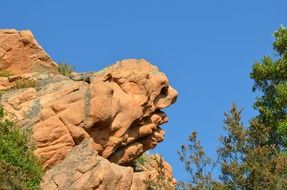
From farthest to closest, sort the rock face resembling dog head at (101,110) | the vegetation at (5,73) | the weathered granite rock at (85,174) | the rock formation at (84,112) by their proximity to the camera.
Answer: the vegetation at (5,73), the rock face resembling dog head at (101,110), the rock formation at (84,112), the weathered granite rock at (85,174)

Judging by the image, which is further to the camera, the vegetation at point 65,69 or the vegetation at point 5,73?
the vegetation at point 65,69

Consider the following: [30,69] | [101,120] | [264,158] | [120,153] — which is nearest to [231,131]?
[264,158]

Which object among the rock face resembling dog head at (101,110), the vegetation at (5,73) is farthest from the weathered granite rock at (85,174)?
the vegetation at (5,73)

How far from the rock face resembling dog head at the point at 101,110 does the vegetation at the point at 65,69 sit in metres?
3.21

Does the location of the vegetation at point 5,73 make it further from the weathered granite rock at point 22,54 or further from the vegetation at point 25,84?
the vegetation at point 25,84

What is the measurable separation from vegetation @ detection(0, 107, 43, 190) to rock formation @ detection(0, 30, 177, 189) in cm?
63

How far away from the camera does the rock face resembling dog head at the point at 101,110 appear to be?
33875mm

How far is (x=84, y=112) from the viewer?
34.8 m

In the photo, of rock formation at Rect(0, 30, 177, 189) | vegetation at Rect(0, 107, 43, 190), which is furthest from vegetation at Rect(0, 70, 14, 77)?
vegetation at Rect(0, 107, 43, 190)

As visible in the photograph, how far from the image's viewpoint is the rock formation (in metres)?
32.7

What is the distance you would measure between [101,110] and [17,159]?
589cm

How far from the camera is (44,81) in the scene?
37.8 m

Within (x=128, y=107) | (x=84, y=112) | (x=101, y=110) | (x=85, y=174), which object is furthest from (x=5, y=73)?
(x=85, y=174)

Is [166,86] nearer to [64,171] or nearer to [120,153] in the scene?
[120,153]
